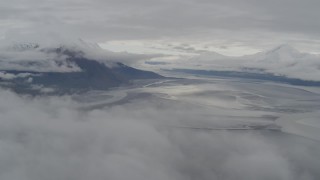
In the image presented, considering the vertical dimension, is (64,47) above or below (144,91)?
above

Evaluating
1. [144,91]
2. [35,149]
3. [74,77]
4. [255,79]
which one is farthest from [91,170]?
[255,79]

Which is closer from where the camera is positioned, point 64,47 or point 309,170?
point 309,170

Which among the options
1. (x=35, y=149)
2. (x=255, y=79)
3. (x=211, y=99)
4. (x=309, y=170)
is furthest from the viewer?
(x=255, y=79)

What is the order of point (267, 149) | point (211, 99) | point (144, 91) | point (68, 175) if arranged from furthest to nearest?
point (144, 91)
point (211, 99)
point (267, 149)
point (68, 175)

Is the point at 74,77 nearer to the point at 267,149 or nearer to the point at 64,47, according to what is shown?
the point at 64,47

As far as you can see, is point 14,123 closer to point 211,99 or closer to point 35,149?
point 35,149

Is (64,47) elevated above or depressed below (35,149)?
above

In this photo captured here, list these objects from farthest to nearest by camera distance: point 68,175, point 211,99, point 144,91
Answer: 1. point 144,91
2. point 211,99
3. point 68,175

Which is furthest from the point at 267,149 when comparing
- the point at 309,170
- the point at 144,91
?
the point at 144,91

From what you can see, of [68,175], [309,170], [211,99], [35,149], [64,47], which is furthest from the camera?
[64,47]
